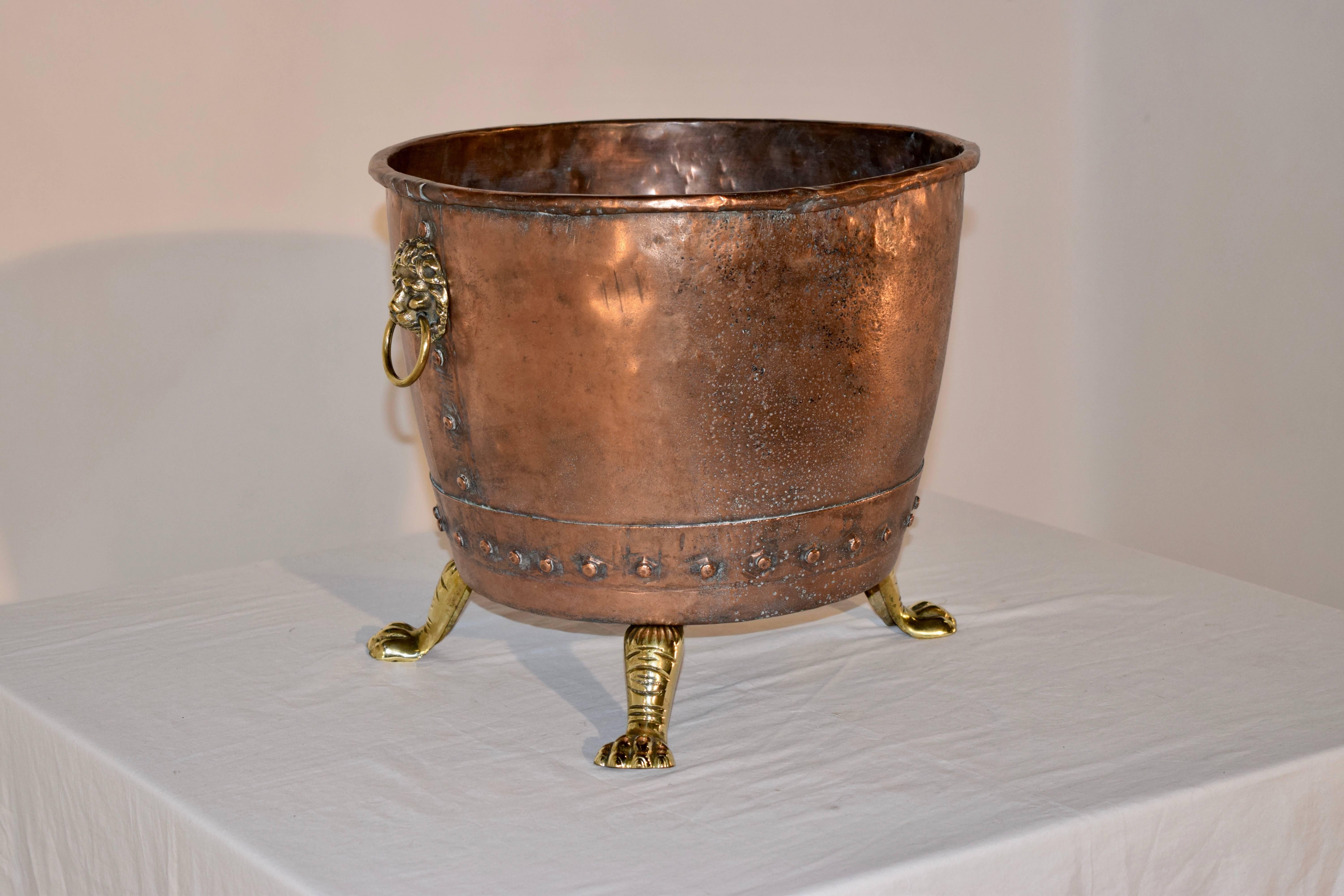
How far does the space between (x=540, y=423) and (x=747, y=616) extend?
28cm

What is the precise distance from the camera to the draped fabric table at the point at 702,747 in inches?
47.8

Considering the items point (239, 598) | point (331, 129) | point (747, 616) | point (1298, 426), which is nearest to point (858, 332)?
point (747, 616)

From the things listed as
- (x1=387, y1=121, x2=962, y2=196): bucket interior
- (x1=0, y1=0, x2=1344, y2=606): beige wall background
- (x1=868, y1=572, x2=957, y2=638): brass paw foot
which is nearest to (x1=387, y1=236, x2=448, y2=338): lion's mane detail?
(x1=387, y1=121, x2=962, y2=196): bucket interior

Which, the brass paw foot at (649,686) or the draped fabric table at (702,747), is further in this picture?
the brass paw foot at (649,686)

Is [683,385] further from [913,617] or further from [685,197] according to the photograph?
[913,617]

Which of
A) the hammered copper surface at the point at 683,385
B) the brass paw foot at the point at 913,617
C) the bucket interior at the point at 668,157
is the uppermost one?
the bucket interior at the point at 668,157

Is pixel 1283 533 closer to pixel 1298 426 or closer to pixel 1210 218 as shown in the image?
pixel 1298 426

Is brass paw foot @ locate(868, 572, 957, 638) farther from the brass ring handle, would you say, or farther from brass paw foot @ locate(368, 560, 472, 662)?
the brass ring handle

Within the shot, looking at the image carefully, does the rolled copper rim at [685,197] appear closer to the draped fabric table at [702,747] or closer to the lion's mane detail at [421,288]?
the lion's mane detail at [421,288]

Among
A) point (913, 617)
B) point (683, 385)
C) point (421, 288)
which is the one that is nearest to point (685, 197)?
point (683, 385)

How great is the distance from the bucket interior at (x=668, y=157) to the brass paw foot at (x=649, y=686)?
22.6 inches

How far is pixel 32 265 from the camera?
7.46 feet

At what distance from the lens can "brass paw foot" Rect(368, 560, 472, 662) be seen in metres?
1.66

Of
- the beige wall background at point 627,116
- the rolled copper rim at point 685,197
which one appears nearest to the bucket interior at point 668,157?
the rolled copper rim at point 685,197
